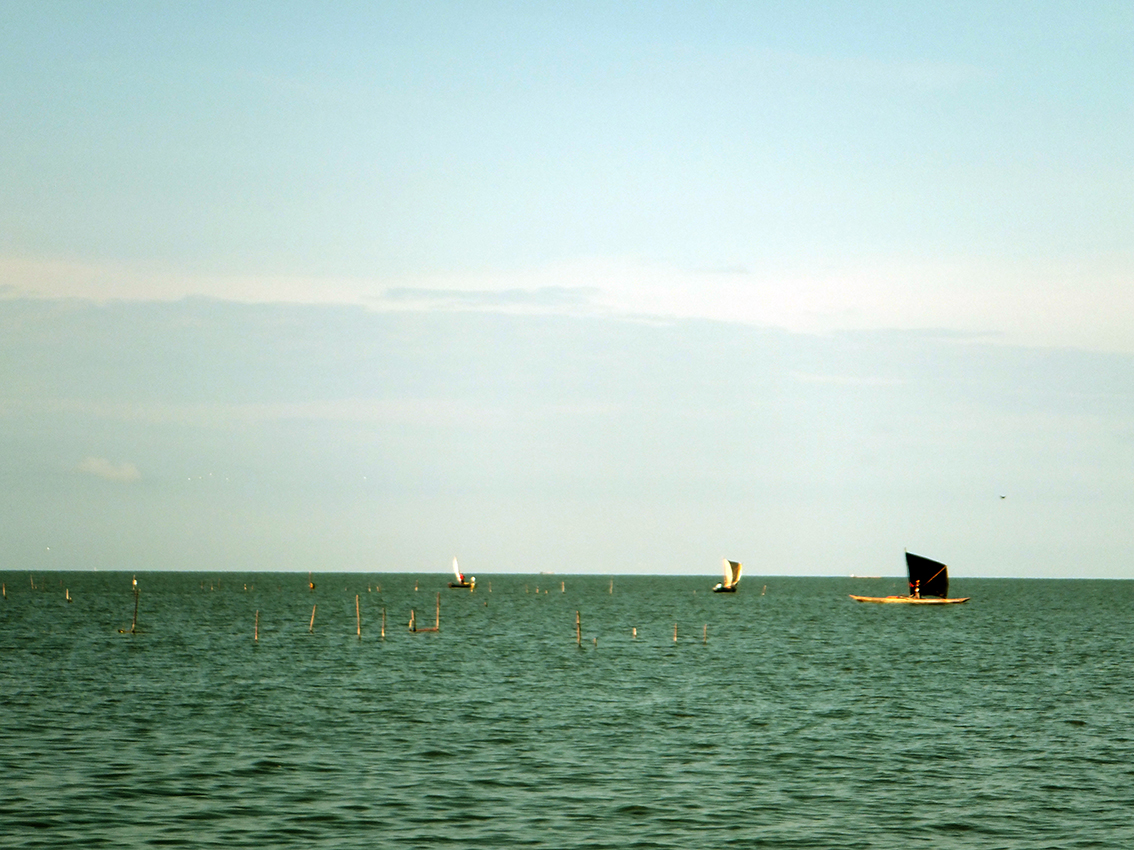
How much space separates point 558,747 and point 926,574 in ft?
433

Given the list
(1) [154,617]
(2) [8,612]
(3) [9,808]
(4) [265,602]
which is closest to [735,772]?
(3) [9,808]

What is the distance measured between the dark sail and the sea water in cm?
7414

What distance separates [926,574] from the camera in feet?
546

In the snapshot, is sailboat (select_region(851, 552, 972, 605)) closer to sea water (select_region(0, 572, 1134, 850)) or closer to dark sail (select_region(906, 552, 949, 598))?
dark sail (select_region(906, 552, 949, 598))

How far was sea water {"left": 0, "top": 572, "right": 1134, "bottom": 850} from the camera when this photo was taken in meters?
31.7

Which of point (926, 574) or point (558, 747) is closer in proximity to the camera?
point (558, 747)

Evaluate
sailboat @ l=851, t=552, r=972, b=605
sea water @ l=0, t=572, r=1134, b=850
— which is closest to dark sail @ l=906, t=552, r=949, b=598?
Result: sailboat @ l=851, t=552, r=972, b=605

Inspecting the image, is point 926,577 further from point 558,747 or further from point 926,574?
point 558,747

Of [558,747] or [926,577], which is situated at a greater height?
[926,577]

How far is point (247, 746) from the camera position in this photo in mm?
43031

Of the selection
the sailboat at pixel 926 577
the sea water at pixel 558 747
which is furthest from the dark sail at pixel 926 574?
the sea water at pixel 558 747

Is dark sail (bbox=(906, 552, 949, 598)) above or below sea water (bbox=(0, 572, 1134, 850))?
above

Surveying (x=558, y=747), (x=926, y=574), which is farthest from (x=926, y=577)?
(x=558, y=747)

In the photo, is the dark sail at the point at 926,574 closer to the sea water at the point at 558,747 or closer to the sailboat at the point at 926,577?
the sailboat at the point at 926,577
